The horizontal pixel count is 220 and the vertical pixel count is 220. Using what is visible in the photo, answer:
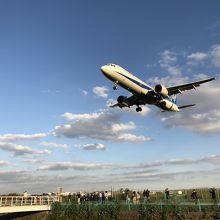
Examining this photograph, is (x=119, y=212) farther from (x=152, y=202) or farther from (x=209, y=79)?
(x=209, y=79)

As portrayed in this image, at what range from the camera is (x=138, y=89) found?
1607 inches

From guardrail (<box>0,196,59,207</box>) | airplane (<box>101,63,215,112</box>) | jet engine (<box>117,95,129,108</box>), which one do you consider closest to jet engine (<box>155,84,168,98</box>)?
airplane (<box>101,63,215,112</box>)

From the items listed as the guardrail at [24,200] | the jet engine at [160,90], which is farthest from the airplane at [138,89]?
the guardrail at [24,200]

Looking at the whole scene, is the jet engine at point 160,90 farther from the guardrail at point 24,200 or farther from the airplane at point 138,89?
the guardrail at point 24,200

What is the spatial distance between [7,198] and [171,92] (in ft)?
90.8

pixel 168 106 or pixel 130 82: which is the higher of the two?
pixel 130 82

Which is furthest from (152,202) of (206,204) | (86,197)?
(86,197)

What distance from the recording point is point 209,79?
3953 cm

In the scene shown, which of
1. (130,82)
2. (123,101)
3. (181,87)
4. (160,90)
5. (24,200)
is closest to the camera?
(130,82)

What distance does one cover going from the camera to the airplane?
39.3 meters

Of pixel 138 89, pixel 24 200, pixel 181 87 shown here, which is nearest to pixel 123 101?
pixel 138 89

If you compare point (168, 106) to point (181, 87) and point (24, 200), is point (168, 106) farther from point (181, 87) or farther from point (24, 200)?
point (24, 200)

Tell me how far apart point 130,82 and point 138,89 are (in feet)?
4.85

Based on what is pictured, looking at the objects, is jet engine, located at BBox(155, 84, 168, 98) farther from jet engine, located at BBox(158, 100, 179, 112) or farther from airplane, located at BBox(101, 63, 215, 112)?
jet engine, located at BBox(158, 100, 179, 112)
